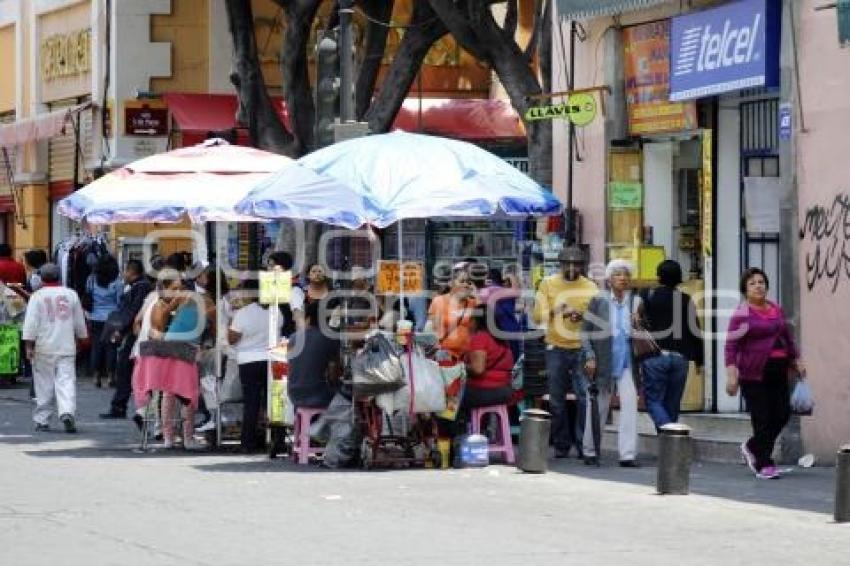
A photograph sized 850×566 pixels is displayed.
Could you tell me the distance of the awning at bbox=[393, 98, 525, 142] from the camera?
102ft

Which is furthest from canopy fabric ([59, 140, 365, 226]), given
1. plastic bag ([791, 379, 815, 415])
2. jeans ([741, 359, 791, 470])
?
plastic bag ([791, 379, 815, 415])

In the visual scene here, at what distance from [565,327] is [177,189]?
159 inches

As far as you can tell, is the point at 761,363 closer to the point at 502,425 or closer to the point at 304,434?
the point at 502,425

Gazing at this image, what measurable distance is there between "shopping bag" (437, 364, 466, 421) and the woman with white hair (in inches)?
45.0

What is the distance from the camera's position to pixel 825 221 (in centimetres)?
1825

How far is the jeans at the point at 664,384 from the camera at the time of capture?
18.3 meters

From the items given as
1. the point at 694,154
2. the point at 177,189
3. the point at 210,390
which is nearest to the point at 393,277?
the point at 210,390

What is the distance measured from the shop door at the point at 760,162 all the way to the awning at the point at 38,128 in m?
16.4

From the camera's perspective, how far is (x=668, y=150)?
21.7m

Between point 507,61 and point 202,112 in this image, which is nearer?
point 507,61

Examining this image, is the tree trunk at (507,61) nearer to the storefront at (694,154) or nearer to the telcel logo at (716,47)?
the storefront at (694,154)

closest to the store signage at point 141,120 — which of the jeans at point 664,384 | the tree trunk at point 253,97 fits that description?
the tree trunk at point 253,97

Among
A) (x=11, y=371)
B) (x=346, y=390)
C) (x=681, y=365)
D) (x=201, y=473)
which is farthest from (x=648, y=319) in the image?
(x=11, y=371)

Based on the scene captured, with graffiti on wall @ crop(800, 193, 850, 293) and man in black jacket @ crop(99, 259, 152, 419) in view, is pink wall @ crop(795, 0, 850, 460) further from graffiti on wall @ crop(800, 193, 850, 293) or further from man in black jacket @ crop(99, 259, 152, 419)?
man in black jacket @ crop(99, 259, 152, 419)
